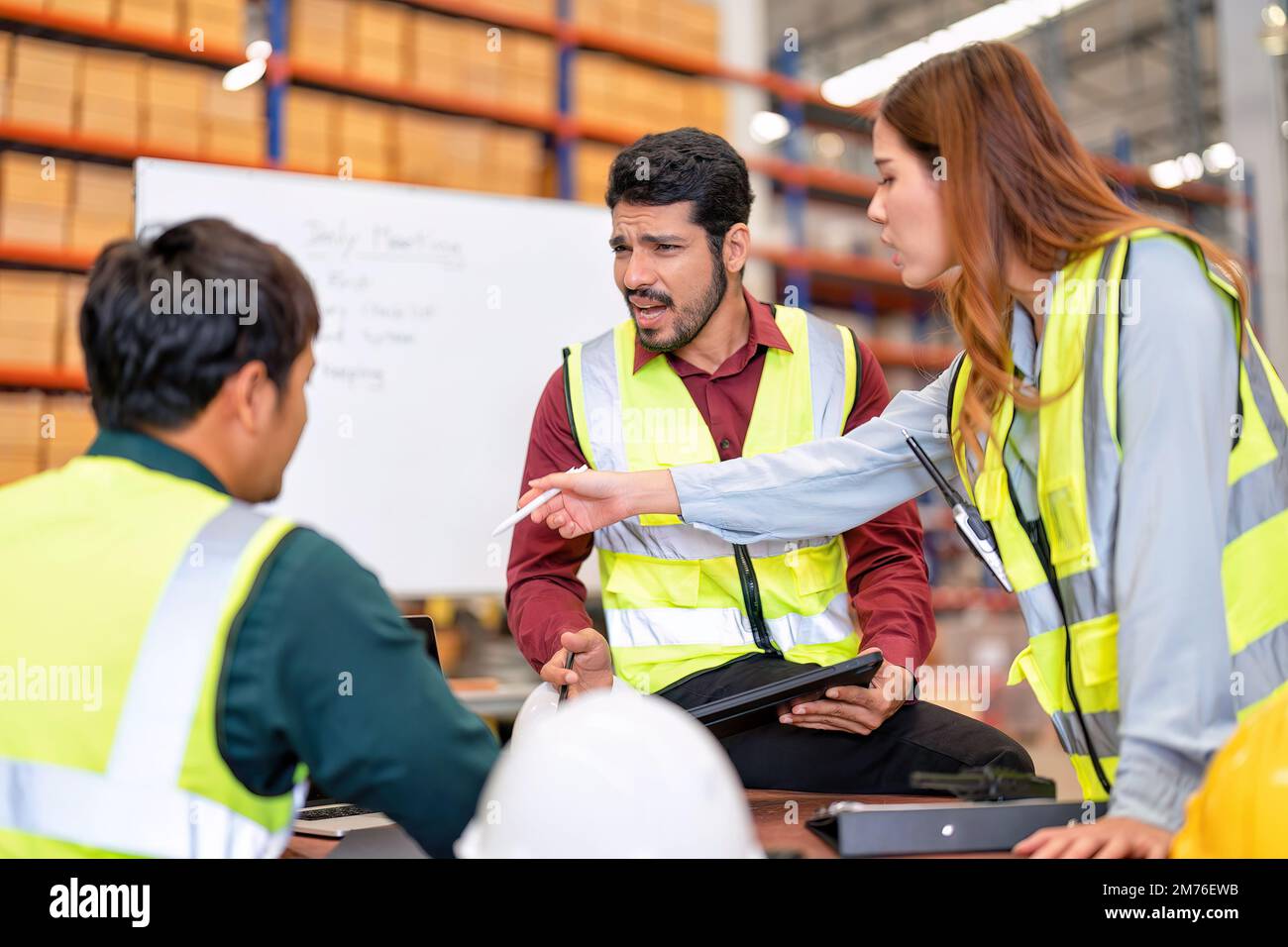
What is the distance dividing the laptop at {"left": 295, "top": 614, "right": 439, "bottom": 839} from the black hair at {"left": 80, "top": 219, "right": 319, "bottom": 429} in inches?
23.1

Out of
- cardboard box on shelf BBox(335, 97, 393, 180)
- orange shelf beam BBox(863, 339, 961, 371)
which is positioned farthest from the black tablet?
orange shelf beam BBox(863, 339, 961, 371)

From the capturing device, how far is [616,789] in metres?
0.90

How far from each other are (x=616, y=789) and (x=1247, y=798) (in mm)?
507

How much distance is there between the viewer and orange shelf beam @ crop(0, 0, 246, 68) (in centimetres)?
441

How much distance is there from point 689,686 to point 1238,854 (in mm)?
1047

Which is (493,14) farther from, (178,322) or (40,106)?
(178,322)

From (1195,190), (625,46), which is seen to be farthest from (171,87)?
(1195,190)

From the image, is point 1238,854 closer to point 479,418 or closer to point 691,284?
point 691,284

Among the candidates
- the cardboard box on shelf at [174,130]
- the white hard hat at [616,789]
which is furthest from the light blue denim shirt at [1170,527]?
the cardboard box on shelf at [174,130]

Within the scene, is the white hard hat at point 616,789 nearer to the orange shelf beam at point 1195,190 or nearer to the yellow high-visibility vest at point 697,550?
the yellow high-visibility vest at point 697,550

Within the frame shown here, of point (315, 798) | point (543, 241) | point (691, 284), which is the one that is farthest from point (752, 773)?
point (543, 241)

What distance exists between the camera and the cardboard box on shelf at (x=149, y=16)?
4.63m

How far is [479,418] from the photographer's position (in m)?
3.11

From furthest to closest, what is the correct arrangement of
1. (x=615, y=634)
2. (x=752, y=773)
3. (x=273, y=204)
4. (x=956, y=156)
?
1. (x=273, y=204)
2. (x=615, y=634)
3. (x=752, y=773)
4. (x=956, y=156)
